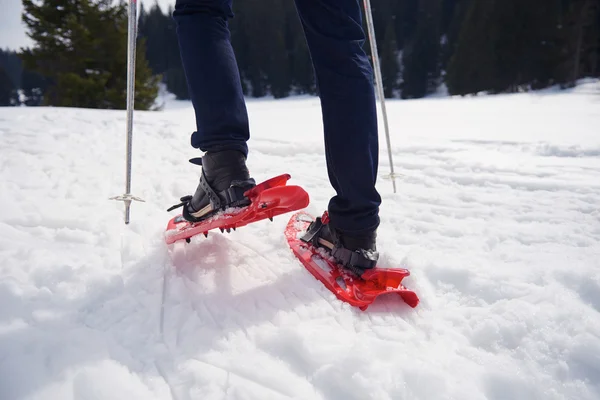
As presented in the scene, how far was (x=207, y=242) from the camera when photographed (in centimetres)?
155

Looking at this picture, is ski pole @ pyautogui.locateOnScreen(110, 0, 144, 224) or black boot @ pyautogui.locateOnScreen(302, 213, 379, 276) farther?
ski pole @ pyautogui.locateOnScreen(110, 0, 144, 224)

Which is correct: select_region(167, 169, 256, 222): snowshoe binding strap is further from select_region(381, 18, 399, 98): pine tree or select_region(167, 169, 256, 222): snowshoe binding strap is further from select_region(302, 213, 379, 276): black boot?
select_region(381, 18, 399, 98): pine tree

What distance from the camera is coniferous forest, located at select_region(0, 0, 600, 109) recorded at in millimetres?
17078

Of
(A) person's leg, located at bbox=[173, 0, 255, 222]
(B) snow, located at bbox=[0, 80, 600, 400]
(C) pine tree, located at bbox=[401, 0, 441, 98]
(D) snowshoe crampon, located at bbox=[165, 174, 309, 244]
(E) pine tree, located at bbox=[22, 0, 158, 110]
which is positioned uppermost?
(C) pine tree, located at bbox=[401, 0, 441, 98]

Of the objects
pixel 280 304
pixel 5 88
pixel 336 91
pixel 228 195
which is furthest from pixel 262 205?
pixel 5 88

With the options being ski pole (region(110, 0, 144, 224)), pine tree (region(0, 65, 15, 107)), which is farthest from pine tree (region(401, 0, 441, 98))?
ski pole (region(110, 0, 144, 224))

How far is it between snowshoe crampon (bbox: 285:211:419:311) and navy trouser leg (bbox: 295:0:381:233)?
22 centimetres

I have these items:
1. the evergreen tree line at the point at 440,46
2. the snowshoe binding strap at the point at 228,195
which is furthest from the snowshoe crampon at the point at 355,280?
the evergreen tree line at the point at 440,46

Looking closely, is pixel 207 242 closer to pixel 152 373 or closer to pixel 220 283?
pixel 220 283

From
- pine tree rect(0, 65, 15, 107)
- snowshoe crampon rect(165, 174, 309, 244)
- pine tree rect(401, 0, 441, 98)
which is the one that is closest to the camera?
snowshoe crampon rect(165, 174, 309, 244)

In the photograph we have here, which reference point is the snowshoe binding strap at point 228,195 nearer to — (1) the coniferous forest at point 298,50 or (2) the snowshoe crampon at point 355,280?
(2) the snowshoe crampon at point 355,280

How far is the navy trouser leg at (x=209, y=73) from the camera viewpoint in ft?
4.30

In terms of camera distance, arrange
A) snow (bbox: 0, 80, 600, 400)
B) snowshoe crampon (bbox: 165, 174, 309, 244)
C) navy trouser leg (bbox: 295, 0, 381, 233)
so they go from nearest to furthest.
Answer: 1. snow (bbox: 0, 80, 600, 400)
2. navy trouser leg (bbox: 295, 0, 381, 233)
3. snowshoe crampon (bbox: 165, 174, 309, 244)

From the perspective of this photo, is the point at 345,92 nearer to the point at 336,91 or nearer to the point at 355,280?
the point at 336,91
